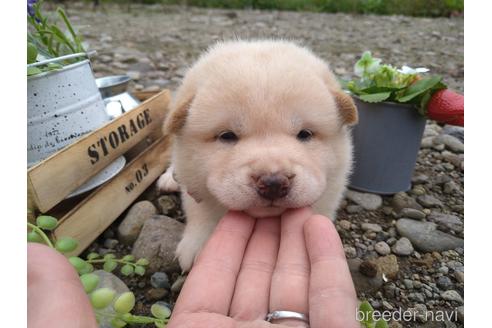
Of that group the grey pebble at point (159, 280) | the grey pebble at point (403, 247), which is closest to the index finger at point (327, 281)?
the grey pebble at point (159, 280)

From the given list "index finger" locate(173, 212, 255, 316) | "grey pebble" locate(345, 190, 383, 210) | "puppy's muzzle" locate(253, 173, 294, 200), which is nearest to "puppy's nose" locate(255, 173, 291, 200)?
"puppy's muzzle" locate(253, 173, 294, 200)

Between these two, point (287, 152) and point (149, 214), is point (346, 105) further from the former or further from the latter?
point (149, 214)

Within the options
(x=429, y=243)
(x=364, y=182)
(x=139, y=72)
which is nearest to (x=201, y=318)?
(x=429, y=243)

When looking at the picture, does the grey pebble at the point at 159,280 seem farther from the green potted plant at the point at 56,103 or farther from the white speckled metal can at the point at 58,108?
the white speckled metal can at the point at 58,108

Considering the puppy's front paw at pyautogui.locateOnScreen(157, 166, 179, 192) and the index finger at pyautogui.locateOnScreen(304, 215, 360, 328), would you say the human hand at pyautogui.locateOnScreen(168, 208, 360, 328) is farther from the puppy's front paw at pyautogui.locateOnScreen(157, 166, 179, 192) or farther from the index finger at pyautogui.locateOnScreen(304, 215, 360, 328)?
the puppy's front paw at pyautogui.locateOnScreen(157, 166, 179, 192)

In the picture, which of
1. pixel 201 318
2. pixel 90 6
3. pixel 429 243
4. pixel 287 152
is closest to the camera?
pixel 201 318

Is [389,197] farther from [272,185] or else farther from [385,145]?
[272,185]

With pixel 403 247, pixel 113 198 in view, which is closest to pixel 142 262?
pixel 113 198

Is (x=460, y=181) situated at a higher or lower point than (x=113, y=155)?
lower
